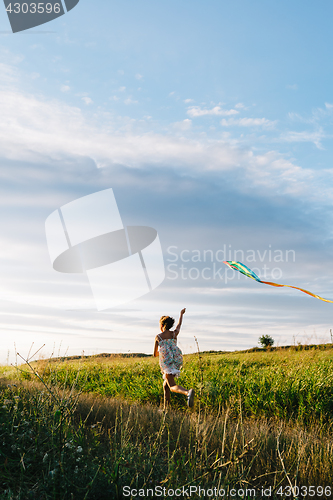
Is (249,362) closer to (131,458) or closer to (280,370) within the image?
(280,370)

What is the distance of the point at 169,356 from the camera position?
7.17 meters

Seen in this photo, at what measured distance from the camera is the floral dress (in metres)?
7.15

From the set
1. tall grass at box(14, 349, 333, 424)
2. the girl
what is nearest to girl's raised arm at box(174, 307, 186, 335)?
the girl

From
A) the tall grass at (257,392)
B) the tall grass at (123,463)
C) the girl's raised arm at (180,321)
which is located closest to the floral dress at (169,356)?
the girl's raised arm at (180,321)

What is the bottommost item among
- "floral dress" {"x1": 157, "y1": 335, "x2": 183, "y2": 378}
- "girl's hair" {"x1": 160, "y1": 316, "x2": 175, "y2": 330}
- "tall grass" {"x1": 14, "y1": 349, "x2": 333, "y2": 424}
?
"tall grass" {"x1": 14, "y1": 349, "x2": 333, "y2": 424}

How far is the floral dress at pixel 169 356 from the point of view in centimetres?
715

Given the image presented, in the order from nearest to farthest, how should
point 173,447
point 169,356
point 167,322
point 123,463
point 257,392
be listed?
point 123,463, point 173,447, point 169,356, point 257,392, point 167,322

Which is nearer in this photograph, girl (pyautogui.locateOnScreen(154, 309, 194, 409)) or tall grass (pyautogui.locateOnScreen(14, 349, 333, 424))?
tall grass (pyautogui.locateOnScreen(14, 349, 333, 424))

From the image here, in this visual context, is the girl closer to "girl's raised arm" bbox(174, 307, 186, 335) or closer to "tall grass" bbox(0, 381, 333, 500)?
"girl's raised arm" bbox(174, 307, 186, 335)

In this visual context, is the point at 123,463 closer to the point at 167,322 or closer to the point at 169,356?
the point at 169,356

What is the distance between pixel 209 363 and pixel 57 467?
9197 millimetres

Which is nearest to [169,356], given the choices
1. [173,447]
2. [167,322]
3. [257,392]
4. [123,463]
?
[167,322]

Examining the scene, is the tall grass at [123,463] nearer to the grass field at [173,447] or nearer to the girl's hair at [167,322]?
the grass field at [173,447]

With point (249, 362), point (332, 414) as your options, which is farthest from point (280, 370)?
point (249, 362)
